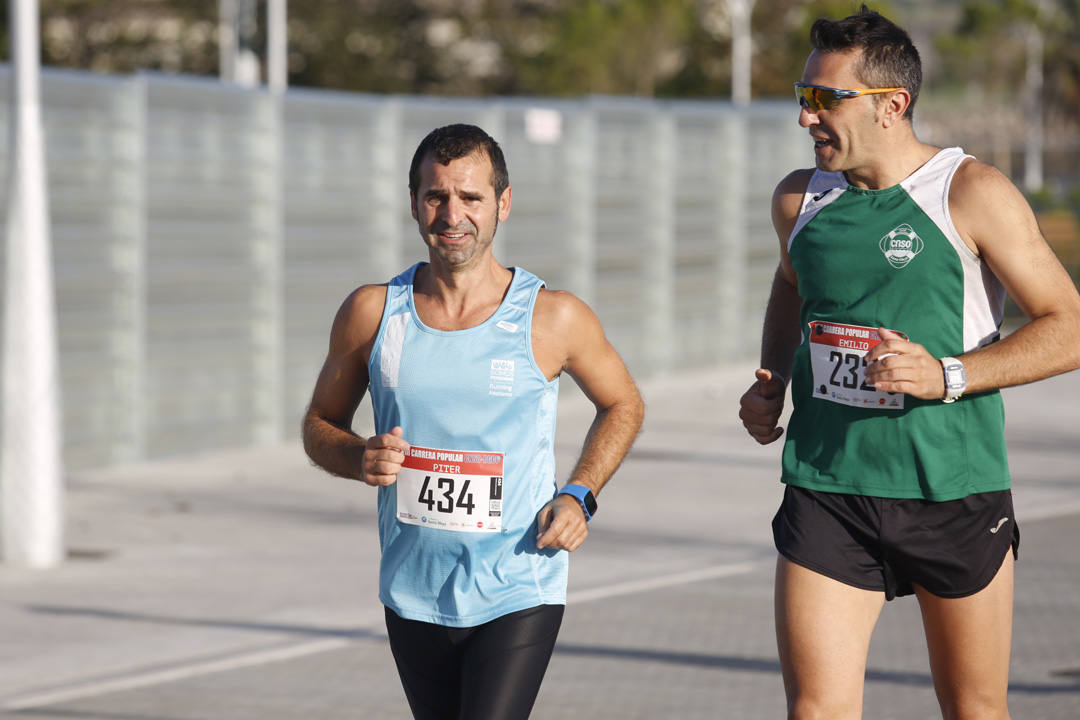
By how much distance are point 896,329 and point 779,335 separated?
542mm

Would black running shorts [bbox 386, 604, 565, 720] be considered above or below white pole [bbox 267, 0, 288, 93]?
below

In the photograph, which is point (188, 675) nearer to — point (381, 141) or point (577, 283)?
point (381, 141)

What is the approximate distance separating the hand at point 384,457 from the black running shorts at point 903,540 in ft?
3.06

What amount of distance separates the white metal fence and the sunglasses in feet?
26.3

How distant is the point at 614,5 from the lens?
206ft

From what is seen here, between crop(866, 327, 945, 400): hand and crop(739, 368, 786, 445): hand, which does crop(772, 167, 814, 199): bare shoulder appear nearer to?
crop(739, 368, 786, 445): hand

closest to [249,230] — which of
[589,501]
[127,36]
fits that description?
[589,501]

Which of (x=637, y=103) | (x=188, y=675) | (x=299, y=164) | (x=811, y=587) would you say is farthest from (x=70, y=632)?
(x=637, y=103)

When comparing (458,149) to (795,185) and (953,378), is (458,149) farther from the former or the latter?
(953,378)

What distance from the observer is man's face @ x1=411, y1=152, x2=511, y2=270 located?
4.05 metres

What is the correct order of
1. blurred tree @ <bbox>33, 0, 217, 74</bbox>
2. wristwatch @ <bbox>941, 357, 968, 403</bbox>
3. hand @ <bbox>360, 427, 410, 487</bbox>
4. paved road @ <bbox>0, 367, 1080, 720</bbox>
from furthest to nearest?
blurred tree @ <bbox>33, 0, 217, 74</bbox> < paved road @ <bbox>0, 367, 1080, 720</bbox> < wristwatch @ <bbox>941, 357, 968, 403</bbox> < hand @ <bbox>360, 427, 410, 487</bbox>

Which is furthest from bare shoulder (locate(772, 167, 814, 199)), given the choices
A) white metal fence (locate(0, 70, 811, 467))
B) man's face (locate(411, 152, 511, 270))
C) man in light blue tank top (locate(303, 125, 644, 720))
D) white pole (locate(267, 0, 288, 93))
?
white pole (locate(267, 0, 288, 93))

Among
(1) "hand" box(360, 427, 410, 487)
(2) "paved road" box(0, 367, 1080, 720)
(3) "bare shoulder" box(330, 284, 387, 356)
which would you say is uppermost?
(3) "bare shoulder" box(330, 284, 387, 356)

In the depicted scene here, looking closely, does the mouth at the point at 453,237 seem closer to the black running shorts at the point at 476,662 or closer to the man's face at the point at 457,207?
the man's face at the point at 457,207
